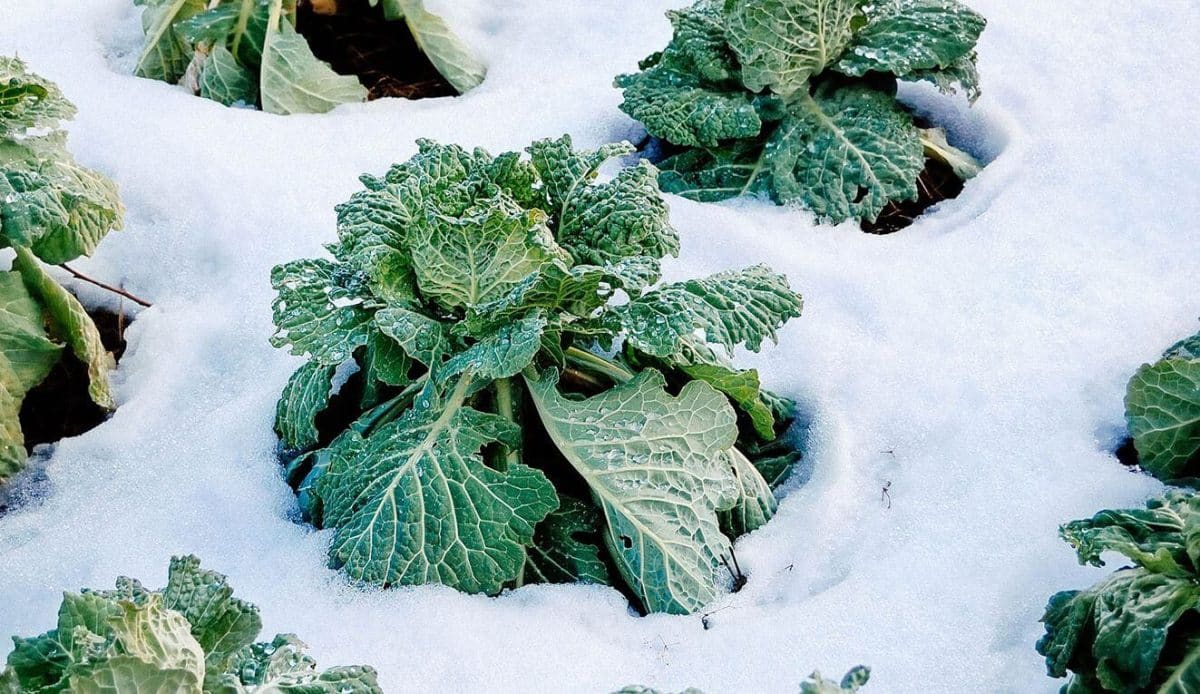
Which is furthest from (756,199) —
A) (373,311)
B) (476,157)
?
(373,311)

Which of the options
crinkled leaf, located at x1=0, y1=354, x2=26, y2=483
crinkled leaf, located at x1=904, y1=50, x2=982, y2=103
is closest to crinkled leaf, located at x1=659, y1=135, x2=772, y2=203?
crinkled leaf, located at x1=904, y1=50, x2=982, y2=103

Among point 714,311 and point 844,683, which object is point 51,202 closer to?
point 714,311

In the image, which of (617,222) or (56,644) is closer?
(56,644)

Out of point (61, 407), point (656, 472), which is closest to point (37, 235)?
point (61, 407)

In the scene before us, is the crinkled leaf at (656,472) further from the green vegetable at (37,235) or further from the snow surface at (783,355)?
the green vegetable at (37,235)

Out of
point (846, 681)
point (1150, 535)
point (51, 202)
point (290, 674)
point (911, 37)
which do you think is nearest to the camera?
point (846, 681)

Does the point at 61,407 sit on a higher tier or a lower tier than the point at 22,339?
lower

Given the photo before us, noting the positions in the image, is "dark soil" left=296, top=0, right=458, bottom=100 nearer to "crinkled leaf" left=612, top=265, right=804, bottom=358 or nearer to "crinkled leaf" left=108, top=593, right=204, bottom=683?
"crinkled leaf" left=612, top=265, right=804, bottom=358
